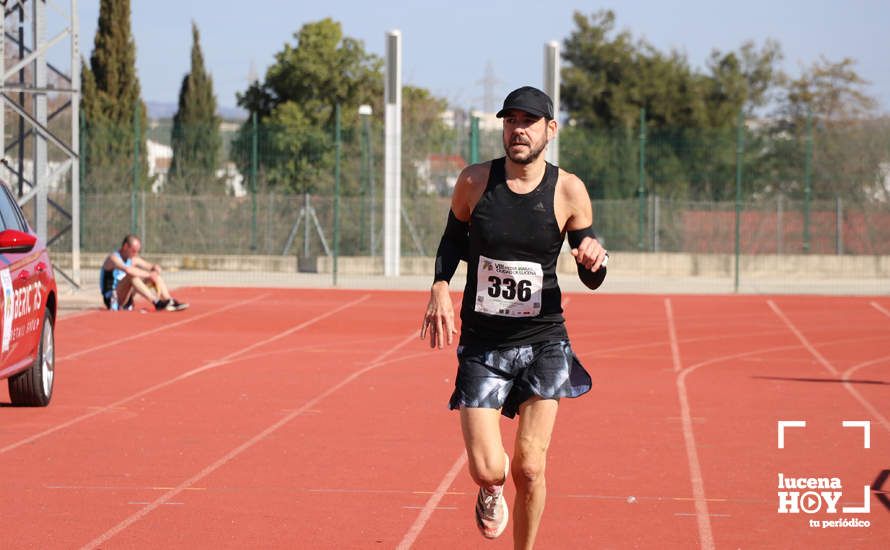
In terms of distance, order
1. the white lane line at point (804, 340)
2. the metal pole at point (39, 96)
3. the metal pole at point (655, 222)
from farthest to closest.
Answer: the metal pole at point (655, 222), the metal pole at point (39, 96), the white lane line at point (804, 340)

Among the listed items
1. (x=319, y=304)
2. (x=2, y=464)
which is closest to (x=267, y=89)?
(x=319, y=304)

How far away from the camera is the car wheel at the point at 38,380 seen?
1144cm

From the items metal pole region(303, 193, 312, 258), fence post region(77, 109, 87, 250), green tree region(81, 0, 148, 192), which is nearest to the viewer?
metal pole region(303, 193, 312, 258)

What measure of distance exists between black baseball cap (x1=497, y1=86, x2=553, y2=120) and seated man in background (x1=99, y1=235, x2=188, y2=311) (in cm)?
1547

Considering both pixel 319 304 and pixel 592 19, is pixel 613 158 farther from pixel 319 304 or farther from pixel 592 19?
pixel 592 19

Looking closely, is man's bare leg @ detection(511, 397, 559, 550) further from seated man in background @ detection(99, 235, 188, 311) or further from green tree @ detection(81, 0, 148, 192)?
green tree @ detection(81, 0, 148, 192)

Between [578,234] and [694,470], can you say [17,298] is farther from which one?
[578,234]

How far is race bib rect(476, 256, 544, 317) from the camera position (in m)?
6.31

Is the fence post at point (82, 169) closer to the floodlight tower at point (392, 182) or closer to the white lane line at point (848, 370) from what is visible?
the floodlight tower at point (392, 182)

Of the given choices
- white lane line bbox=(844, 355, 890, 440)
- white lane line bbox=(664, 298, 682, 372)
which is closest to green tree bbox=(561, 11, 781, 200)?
white lane line bbox=(664, 298, 682, 372)

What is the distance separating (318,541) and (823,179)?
1103 inches

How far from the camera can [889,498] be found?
833 cm

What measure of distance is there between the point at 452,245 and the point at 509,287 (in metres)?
0.36

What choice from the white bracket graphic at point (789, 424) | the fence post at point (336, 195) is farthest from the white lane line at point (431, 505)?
the fence post at point (336, 195)
